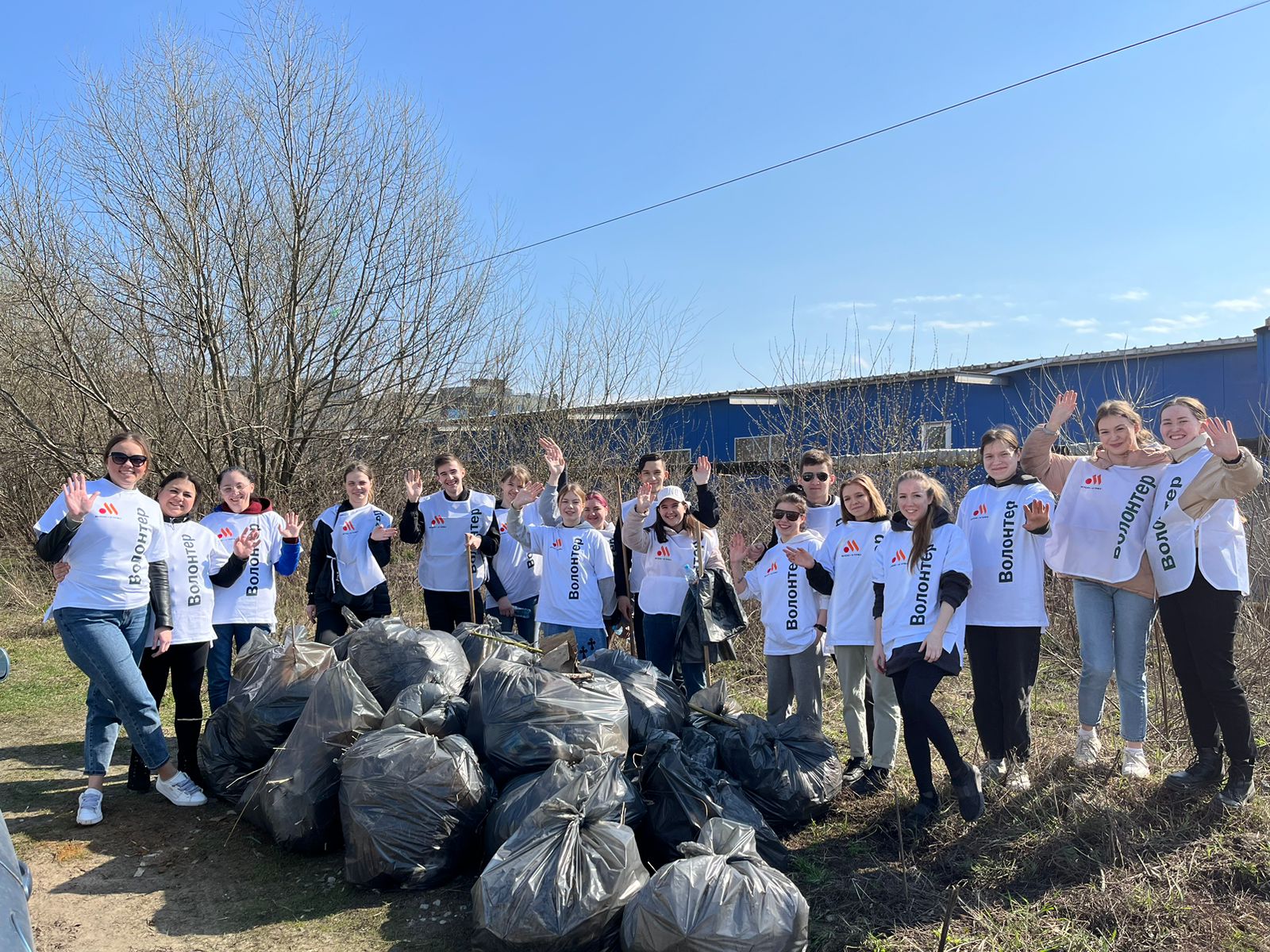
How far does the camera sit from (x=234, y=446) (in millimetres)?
11039

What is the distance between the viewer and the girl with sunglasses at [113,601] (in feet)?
14.3

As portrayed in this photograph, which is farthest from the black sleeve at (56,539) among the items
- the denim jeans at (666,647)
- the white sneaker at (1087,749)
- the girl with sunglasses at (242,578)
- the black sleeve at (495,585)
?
the white sneaker at (1087,749)

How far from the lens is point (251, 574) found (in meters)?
5.45

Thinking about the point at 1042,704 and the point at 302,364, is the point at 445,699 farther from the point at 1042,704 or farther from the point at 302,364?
the point at 302,364

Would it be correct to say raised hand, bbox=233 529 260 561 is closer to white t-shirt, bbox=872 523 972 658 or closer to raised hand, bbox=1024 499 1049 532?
white t-shirt, bbox=872 523 972 658

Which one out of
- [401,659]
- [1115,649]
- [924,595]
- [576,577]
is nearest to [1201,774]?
[1115,649]

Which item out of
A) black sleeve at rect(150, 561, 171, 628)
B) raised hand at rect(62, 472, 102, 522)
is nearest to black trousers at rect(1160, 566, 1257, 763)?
black sleeve at rect(150, 561, 171, 628)

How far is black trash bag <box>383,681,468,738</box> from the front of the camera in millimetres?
4062

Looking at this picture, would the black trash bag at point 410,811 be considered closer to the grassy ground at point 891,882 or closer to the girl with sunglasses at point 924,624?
the grassy ground at point 891,882

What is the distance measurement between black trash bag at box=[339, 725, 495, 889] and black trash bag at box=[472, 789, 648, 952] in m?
0.54

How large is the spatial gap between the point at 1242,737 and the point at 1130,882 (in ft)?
3.06

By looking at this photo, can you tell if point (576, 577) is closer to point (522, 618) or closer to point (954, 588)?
point (522, 618)

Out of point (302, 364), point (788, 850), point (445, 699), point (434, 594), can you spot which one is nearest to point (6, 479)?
point (302, 364)

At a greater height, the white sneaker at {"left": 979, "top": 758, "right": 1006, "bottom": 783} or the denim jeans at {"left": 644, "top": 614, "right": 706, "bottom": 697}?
the denim jeans at {"left": 644, "top": 614, "right": 706, "bottom": 697}
